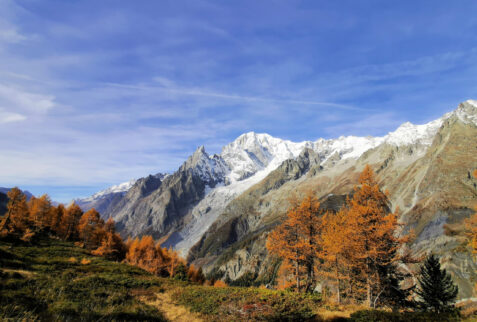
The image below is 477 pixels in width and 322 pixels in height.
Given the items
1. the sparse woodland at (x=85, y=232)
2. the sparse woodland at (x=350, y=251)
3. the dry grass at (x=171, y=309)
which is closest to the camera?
the dry grass at (x=171, y=309)

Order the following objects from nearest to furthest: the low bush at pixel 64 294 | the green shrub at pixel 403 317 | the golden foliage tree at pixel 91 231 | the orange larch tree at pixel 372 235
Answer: the low bush at pixel 64 294 < the green shrub at pixel 403 317 < the orange larch tree at pixel 372 235 < the golden foliage tree at pixel 91 231

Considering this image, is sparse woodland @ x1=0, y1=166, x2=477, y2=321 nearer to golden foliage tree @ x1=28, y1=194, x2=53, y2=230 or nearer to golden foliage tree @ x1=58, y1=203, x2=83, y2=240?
golden foliage tree @ x1=28, y1=194, x2=53, y2=230

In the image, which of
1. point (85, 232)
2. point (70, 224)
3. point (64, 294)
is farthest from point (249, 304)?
point (70, 224)

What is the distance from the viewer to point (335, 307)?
18.9m

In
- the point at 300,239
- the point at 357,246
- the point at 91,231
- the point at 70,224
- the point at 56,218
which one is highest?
the point at 357,246

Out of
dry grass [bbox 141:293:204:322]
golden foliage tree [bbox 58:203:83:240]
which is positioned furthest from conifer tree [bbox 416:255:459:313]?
golden foliage tree [bbox 58:203:83:240]

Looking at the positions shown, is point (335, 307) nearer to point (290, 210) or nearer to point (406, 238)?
point (406, 238)

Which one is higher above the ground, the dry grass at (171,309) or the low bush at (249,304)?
the low bush at (249,304)

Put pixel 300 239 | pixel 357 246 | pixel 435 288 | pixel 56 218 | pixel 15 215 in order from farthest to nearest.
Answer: pixel 56 218
pixel 15 215
pixel 435 288
pixel 300 239
pixel 357 246

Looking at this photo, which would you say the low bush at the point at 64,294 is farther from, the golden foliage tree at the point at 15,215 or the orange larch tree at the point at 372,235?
the golden foliage tree at the point at 15,215

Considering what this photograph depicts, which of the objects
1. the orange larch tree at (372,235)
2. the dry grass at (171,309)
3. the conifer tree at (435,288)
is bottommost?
the conifer tree at (435,288)

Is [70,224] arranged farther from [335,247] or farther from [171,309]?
[335,247]

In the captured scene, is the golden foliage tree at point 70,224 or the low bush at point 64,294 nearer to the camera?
the low bush at point 64,294

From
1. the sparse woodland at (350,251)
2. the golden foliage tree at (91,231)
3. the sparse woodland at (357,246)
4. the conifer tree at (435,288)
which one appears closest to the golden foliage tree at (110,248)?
the golden foliage tree at (91,231)
